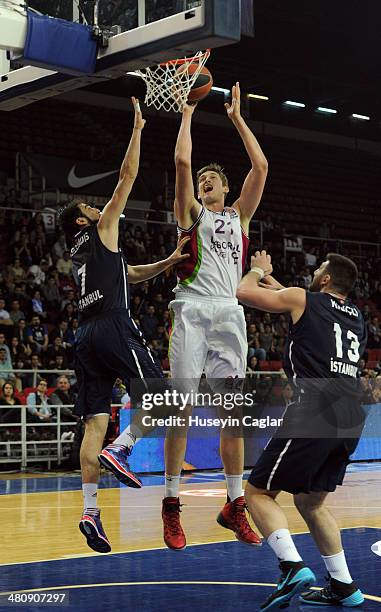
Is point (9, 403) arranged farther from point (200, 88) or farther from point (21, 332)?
point (200, 88)

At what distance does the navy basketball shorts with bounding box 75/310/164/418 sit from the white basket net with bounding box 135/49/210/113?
156cm

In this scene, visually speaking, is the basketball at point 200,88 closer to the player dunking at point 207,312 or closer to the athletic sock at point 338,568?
the player dunking at point 207,312

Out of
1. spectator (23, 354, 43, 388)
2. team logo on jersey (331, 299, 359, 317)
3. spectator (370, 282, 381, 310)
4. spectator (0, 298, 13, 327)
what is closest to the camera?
team logo on jersey (331, 299, 359, 317)

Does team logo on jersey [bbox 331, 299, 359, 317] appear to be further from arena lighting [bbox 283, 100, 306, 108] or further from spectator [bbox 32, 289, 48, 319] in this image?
arena lighting [bbox 283, 100, 306, 108]

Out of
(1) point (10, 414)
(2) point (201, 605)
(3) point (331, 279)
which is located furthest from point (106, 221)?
(1) point (10, 414)

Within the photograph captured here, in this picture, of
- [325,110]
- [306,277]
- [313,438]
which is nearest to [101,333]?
[313,438]

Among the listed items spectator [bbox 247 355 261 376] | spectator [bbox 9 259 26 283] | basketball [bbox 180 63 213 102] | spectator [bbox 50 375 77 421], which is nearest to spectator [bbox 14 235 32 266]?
spectator [bbox 9 259 26 283]

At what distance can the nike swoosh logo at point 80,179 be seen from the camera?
20875 mm

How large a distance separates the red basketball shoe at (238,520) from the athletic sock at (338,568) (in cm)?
64

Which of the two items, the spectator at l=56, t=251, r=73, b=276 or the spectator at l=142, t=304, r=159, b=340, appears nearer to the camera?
the spectator at l=142, t=304, r=159, b=340

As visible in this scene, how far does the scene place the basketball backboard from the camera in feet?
17.2

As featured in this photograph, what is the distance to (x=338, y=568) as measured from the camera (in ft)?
19.2

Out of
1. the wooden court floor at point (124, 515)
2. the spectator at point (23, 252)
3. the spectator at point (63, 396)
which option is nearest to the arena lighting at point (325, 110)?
the spectator at point (23, 252)

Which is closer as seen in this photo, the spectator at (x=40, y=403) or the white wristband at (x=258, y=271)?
the white wristband at (x=258, y=271)
